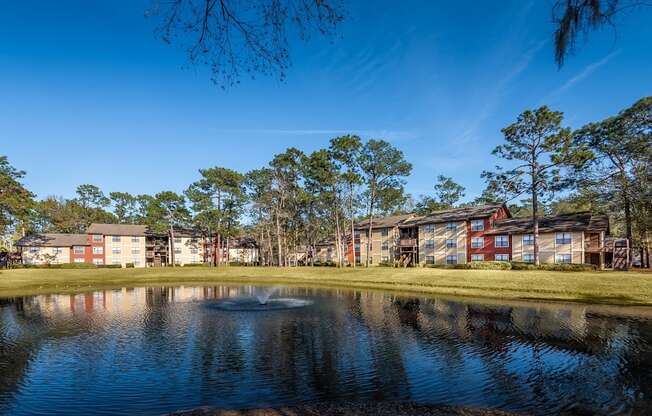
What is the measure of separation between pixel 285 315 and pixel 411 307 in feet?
32.4

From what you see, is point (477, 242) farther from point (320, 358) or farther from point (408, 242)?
point (320, 358)

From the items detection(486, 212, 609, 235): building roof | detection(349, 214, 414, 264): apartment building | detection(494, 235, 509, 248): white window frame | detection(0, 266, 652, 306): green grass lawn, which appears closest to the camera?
detection(0, 266, 652, 306): green grass lawn

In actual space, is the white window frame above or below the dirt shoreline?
above

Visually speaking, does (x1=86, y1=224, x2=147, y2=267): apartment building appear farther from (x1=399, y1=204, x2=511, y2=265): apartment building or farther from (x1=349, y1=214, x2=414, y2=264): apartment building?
(x1=399, y1=204, x2=511, y2=265): apartment building

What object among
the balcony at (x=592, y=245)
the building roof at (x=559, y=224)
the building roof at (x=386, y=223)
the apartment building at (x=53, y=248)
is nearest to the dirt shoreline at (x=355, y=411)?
the building roof at (x=559, y=224)

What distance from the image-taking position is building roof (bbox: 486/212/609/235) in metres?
49.3

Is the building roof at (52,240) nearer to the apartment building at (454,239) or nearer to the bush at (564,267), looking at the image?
the apartment building at (454,239)

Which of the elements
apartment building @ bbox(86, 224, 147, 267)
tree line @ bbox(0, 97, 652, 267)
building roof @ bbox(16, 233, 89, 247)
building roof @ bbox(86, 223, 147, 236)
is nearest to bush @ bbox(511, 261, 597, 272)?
tree line @ bbox(0, 97, 652, 267)

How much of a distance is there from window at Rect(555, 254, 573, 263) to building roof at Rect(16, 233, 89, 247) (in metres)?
89.2

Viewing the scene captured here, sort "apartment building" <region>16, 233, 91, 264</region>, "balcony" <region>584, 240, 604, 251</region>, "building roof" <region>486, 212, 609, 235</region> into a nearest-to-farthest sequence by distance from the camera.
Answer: "balcony" <region>584, 240, 604, 251</region> → "building roof" <region>486, 212, 609, 235</region> → "apartment building" <region>16, 233, 91, 264</region>

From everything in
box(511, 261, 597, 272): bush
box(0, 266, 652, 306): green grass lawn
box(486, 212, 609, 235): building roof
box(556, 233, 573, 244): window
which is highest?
box(486, 212, 609, 235): building roof

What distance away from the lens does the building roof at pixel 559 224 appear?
49281 millimetres

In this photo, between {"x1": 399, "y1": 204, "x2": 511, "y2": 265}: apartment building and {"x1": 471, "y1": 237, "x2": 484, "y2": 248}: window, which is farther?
{"x1": 471, "y1": 237, "x2": 484, "y2": 248}: window

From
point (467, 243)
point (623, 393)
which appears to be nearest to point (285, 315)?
point (623, 393)
